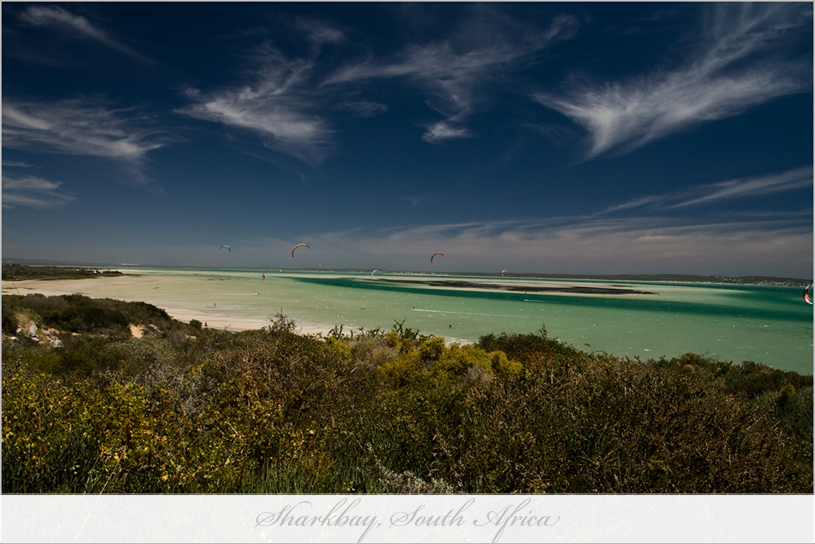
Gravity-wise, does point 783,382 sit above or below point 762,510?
below

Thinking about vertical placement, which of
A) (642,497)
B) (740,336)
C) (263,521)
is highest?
(642,497)

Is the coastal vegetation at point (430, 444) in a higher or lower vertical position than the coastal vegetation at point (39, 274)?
higher

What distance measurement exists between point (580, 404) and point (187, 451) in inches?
153

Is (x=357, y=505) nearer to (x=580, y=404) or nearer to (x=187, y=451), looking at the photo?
(x=187, y=451)

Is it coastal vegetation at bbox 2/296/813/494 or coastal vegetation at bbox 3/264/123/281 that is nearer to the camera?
coastal vegetation at bbox 2/296/813/494

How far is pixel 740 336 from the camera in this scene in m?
22.3

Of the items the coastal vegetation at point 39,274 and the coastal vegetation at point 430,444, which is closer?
the coastal vegetation at point 430,444

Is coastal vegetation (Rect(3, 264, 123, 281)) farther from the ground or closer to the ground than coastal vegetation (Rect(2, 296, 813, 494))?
closer to the ground

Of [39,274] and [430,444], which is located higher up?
[430,444]

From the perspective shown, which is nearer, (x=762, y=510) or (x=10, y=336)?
(x=762, y=510)

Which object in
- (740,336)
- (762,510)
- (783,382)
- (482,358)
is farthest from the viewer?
(740,336)

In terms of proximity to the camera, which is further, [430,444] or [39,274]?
[39,274]

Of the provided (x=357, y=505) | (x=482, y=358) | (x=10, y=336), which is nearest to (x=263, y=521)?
(x=357, y=505)

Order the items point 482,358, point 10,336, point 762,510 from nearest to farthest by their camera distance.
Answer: point 762,510
point 482,358
point 10,336
